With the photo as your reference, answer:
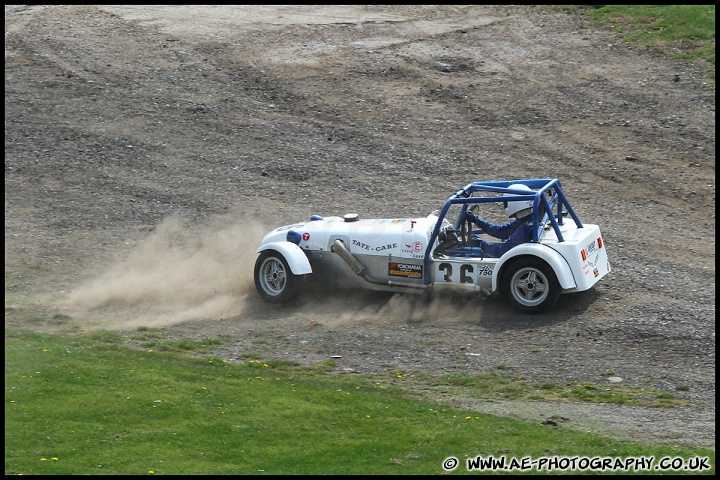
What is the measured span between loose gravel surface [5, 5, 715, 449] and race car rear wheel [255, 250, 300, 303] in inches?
9.6

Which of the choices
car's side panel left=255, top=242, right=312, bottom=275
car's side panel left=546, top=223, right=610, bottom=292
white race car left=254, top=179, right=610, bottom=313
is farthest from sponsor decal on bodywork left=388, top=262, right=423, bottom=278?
car's side panel left=546, top=223, right=610, bottom=292

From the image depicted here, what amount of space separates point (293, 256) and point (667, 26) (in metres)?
18.4

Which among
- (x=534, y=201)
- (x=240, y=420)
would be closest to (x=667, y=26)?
(x=534, y=201)

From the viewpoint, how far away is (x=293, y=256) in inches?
638

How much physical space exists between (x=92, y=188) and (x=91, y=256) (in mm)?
4007

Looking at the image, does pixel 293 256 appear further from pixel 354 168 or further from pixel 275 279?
pixel 354 168

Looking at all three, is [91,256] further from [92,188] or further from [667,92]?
[667,92]

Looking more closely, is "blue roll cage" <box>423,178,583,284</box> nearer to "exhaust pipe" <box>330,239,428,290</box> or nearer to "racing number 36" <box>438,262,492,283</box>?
"racing number 36" <box>438,262,492,283</box>

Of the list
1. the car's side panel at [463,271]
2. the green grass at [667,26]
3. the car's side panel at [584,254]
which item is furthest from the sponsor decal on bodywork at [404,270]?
the green grass at [667,26]

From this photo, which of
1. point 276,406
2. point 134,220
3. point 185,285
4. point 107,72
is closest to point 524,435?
point 276,406

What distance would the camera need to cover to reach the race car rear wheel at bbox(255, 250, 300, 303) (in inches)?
643

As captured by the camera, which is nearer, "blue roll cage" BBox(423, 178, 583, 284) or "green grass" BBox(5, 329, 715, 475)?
"green grass" BBox(5, 329, 715, 475)

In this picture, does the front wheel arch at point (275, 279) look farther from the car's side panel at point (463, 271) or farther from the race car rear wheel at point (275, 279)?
the car's side panel at point (463, 271)

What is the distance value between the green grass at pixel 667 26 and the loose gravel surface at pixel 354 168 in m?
0.59
